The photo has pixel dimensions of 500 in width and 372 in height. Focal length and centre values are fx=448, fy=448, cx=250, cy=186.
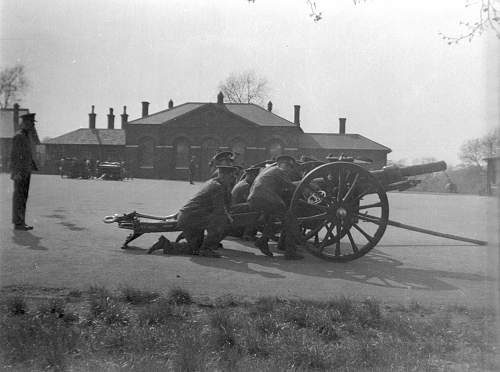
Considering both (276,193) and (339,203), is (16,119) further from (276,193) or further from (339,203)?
(339,203)

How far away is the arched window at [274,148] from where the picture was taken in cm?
715

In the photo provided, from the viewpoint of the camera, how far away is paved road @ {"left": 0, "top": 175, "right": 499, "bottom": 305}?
13.8ft

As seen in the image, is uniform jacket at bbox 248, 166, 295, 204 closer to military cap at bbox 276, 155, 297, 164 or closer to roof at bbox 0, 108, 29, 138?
military cap at bbox 276, 155, 297, 164

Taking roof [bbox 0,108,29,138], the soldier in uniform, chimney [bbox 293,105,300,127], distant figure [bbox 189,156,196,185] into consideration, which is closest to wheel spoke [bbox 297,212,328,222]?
the soldier in uniform

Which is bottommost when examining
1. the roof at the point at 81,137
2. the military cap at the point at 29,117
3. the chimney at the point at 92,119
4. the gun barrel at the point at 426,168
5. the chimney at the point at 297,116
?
the gun barrel at the point at 426,168

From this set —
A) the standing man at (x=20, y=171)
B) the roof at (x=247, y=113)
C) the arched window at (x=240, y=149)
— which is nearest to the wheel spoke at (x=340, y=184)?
the roof at (x=247, y=113)

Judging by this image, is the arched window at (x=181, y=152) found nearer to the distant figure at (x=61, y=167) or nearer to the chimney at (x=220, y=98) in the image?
the distant figure at (x=61, y=167)

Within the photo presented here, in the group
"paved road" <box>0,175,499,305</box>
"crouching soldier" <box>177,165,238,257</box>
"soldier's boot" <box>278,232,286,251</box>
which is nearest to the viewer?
"paved road" <box>0,175,499,305</box>

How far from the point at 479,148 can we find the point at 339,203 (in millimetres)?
2265

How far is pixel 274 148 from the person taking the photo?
24.8ft

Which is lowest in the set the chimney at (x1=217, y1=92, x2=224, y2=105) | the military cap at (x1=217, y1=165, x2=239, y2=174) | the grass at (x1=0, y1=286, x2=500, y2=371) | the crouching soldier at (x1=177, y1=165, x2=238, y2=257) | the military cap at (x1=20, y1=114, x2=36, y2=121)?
the grass at (x1=0, y1=286, x2=500, y2=371)

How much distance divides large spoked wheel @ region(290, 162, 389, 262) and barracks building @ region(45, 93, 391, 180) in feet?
1.14

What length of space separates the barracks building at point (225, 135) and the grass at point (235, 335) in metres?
1.53

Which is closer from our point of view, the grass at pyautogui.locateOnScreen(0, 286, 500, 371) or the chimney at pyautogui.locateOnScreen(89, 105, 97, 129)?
the grass at pyautogui.locateOnScreen(0, 286, 500, 371)
